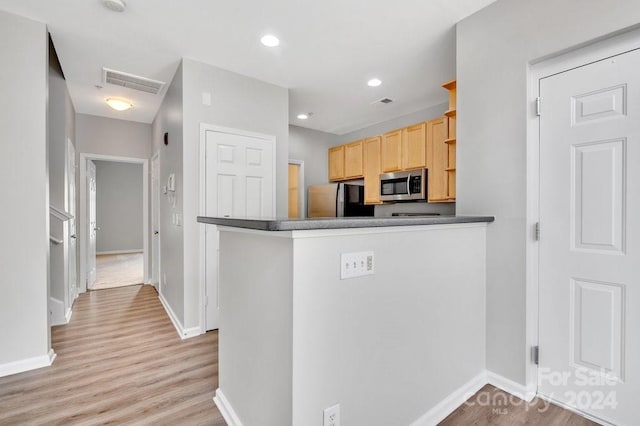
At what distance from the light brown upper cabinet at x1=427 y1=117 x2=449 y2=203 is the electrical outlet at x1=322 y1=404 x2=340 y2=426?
114 inches

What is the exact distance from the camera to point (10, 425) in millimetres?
1682

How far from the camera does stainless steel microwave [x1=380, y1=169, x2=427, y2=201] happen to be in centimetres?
386

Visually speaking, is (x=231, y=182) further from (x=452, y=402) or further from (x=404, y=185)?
(x=452, y=402)

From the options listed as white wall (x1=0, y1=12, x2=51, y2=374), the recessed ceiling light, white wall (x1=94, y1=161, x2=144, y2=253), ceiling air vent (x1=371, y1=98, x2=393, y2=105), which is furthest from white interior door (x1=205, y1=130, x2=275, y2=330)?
white wall (x1=94, y1=161, x2=144, y2=253)

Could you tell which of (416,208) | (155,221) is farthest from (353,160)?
(155,221)

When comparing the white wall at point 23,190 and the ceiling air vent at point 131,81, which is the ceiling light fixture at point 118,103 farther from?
the white wall at point 23,190

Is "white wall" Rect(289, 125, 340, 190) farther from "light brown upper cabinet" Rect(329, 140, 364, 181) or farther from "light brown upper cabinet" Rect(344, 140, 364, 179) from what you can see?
"light brown upper cabinet" Rect(344, 140, 364, 179)

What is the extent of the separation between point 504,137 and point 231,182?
2.40 metres

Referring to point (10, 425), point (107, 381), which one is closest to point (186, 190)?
point (107, 381)

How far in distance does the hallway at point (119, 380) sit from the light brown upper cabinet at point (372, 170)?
2796mm

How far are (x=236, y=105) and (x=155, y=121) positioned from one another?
2075mm

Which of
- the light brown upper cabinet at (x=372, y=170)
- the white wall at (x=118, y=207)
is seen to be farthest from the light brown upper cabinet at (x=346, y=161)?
the white wall at (x=118, y=207)

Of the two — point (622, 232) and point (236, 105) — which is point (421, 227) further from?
point (236, 105)

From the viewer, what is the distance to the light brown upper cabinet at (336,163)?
521 centimetres
